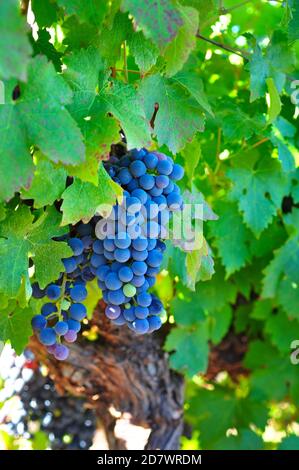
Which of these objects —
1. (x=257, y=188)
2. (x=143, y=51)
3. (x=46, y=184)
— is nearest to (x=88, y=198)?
(x=46, y=184)

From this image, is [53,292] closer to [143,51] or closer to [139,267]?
[139,267]

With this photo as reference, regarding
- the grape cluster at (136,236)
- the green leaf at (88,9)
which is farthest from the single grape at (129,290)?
the green leaf at (88,9)

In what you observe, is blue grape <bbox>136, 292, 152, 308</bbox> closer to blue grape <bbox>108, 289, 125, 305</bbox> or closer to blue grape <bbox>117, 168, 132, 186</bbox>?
blue grape <bbox>108, 289, 125, 305</bbox>

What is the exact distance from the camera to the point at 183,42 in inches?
40.4

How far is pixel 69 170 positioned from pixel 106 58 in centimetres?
28

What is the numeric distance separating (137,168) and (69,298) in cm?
26

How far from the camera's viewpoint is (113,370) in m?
1.85

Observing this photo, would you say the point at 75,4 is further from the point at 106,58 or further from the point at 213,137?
the point at 213,137

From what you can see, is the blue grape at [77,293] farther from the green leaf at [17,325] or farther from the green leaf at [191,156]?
the green leaf at [191,156]

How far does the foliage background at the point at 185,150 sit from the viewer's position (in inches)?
35.4

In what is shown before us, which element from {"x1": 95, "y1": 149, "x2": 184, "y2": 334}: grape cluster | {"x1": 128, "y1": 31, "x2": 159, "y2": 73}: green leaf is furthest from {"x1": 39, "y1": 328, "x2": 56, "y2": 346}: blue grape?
{"x1": 128, "y1": 31, "x2": 159, "y2": 73}: green leaf

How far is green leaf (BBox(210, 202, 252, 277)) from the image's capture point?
1854mm

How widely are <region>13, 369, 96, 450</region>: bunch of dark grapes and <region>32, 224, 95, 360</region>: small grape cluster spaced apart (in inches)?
42.2

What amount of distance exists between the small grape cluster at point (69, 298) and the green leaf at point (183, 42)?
0.31 m
